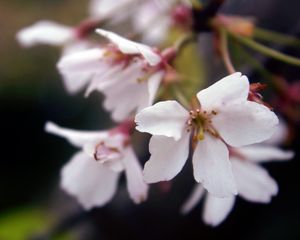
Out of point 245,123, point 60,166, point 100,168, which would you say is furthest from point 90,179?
point 60,166

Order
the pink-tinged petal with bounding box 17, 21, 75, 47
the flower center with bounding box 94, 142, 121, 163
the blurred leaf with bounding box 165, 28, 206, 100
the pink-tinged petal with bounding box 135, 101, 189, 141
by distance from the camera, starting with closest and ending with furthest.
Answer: the pink-tinged petal with bounding box 135, 101, 189, 141
the flower center with bounding box 94, 142, 121, 163
the pink-tinged petal with bounding box 17, 21, 75, 47
the blurred leaf with bounding box 165, 28, 206, 100

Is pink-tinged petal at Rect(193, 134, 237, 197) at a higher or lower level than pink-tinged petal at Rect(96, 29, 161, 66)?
lower

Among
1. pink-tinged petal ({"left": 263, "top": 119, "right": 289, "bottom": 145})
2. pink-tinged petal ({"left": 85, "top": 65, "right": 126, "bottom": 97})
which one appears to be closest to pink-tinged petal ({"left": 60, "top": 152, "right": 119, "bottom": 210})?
pink-tinged petal ({"left": 85, "top": 65, "right": 126, "bottom": 97})

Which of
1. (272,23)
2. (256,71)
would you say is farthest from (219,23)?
(272,23)

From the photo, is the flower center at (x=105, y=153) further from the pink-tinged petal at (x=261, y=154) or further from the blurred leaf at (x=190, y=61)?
the blurred leaf at (x=190, y=61)

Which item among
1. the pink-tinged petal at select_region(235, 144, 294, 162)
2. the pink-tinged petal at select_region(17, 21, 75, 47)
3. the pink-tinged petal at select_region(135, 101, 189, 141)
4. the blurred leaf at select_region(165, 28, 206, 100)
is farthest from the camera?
the blurred leaf at select_region(165, 28, 206, 100)

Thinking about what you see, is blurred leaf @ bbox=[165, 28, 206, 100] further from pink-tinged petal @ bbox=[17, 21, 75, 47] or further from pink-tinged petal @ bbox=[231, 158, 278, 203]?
pink-tinged petal @ bbox=[231, 158, 278, 203]

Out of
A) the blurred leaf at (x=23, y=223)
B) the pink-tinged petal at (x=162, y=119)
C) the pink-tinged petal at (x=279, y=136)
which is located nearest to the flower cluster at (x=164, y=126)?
the pink-tinged petal at (x=162, y=119)
